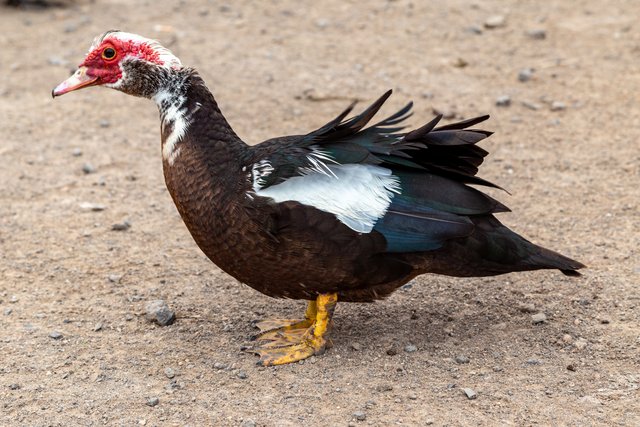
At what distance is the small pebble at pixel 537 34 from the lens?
9.20 metres

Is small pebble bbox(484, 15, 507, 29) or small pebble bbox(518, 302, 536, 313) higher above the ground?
small pebble bbox(484, 15, 507, 29)

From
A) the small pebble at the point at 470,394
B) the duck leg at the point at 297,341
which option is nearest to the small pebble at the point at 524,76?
the duck leg at the point at 297,341

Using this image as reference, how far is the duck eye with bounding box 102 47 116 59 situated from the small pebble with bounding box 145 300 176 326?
4.43 feet

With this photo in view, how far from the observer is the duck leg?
4.87 meters

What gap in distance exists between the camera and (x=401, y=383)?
4594mm

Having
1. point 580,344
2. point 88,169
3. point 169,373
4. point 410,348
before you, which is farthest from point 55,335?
point 580,344

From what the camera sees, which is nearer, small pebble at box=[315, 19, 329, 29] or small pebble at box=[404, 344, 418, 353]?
small pebble at box=[404, 344, 418, 353]

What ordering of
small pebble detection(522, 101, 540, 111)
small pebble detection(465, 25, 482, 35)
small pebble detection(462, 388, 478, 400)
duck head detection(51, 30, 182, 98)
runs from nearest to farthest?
small pebble detection(462, 388, 478, 400) < duck head detection(51, 30, 182, 98) < small pebble detection(522, 101, 540, 111) < small pebble detection(465, 25, 482, 35)

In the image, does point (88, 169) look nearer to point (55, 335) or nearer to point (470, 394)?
point (55, 335)

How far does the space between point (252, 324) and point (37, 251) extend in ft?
5.35

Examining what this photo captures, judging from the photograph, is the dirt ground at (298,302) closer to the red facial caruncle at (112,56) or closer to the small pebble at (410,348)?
the small pebble at (410,348)

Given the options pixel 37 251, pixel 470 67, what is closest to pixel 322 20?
pixel 470 67

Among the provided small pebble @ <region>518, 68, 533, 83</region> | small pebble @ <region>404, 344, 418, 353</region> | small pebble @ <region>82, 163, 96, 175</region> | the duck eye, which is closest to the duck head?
the duck eye

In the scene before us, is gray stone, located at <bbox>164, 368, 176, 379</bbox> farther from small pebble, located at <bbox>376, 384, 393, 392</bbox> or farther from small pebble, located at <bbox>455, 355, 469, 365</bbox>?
small pebble, located at <bbox>455, 355, 469, 365</bbox>
